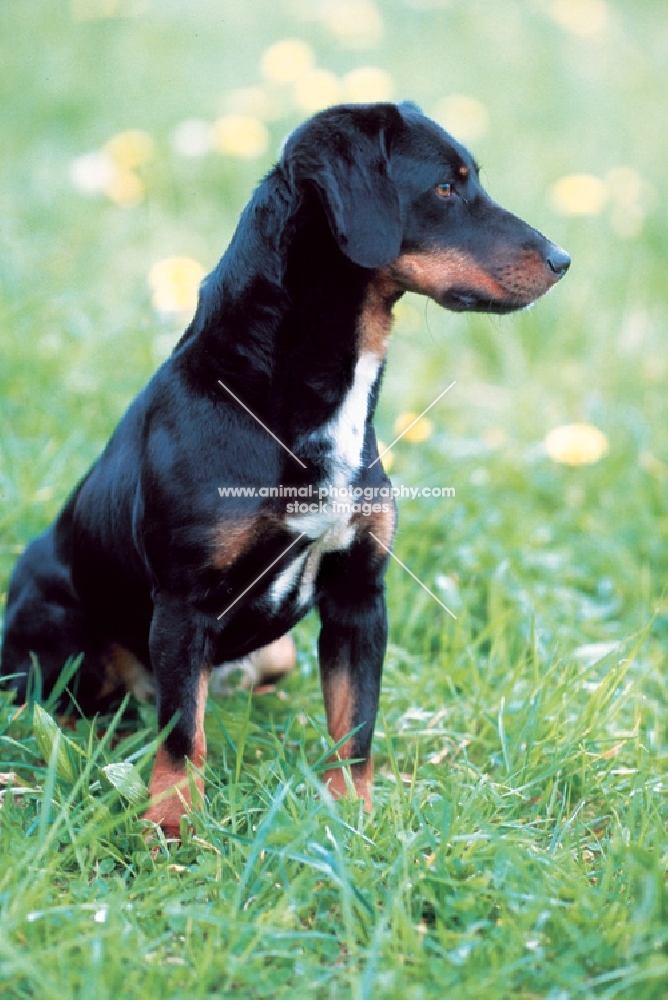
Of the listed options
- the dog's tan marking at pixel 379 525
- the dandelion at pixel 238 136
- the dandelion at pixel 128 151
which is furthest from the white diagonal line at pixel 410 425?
the dandelion at pixel 128 151

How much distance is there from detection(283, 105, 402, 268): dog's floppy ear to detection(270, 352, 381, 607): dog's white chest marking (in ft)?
0.96

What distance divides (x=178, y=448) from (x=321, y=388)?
1.14 feet

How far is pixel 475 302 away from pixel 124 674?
138 cm

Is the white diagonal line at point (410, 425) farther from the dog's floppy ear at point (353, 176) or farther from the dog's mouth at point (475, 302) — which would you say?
the dog's floppy ear at point (353, 176)

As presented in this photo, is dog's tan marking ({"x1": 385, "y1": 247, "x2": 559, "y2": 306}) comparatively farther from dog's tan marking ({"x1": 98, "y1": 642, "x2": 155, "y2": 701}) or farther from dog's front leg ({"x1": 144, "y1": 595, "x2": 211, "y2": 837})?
dog's tan marking ({"x1": 98, "y1": 642, "x2": 155, "y2": 701})

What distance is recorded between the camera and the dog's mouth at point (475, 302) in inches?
97.1

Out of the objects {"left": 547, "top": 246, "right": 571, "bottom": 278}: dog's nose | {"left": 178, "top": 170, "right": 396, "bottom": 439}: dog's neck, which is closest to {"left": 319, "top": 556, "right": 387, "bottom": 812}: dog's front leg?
{"left": 178, "top": 170, "right": 396, "bottom": 439}: dog's neck

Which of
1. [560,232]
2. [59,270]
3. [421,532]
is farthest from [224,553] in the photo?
[560,232]

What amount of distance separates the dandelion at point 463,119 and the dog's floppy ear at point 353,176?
12.3 ft

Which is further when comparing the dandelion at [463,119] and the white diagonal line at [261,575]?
the dandelion at [463,119]

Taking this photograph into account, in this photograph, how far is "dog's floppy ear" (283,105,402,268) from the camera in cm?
228

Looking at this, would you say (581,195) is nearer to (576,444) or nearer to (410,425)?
(576,444)

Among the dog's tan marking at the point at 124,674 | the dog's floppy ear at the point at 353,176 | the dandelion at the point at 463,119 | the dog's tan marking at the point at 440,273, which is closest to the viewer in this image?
the dog's floppy ear at the point at 353,176

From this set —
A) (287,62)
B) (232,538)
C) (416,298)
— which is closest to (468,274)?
(232,538)
